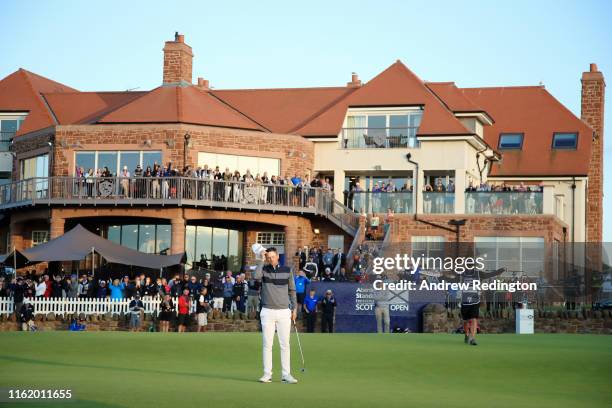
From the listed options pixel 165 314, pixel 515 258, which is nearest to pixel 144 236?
pixel 165 314

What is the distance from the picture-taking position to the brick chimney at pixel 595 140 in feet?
199

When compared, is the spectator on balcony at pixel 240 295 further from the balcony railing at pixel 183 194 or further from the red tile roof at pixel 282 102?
the red tile roof at pixel 282 102

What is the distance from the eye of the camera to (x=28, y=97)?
2331 inches

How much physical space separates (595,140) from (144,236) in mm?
24589

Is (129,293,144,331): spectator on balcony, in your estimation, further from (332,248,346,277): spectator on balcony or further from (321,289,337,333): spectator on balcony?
(332,248,346,277): spectator on balcony

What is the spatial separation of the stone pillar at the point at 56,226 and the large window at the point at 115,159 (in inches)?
101

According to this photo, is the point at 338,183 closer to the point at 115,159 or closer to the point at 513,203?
the point at 513,203

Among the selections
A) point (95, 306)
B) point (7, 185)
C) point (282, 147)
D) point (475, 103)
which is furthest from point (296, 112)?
point (95, 306)

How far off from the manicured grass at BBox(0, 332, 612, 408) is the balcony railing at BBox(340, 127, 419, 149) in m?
26.5

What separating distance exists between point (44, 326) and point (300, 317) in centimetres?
872

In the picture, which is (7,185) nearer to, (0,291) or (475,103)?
(0,291)

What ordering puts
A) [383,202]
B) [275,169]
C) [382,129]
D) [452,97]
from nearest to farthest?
[383,202], [275,169], [382,129], [452,97]

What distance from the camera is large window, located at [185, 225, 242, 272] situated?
52594 millimetres

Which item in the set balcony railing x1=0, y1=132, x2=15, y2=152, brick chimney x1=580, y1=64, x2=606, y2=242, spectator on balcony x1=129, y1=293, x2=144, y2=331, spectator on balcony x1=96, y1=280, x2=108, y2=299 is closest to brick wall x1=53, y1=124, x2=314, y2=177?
balcony railing x1=0, y1=132, x2=15, y2=152
